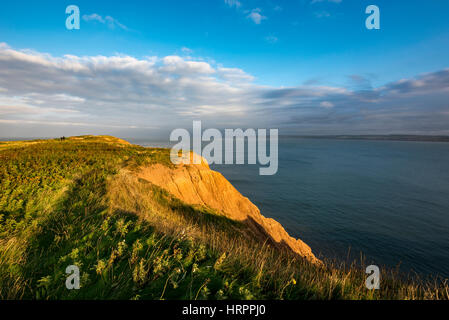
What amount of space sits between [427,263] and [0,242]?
44.0 m

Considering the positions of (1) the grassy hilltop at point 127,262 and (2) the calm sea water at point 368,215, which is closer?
(1) the grassy hilltop at point 127,262

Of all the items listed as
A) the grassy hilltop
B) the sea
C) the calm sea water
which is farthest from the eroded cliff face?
the grassy hilltop

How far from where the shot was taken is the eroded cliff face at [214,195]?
18.4 m

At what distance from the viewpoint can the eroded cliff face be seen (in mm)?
18422

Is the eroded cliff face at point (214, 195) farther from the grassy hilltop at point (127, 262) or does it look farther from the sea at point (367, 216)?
the grassy hilltop at point (127, 262)

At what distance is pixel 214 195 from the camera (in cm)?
2391

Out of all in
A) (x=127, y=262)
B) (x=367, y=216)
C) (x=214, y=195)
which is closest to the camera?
(x=127, y=262)

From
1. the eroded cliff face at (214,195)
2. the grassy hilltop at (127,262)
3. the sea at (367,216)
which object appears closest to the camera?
the grassy hilltop at (127,262)

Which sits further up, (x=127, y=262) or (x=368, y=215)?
(x=127, y=262)

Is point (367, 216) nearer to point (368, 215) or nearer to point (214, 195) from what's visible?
point (368, 215)

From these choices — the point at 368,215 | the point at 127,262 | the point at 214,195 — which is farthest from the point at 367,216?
the point at 127,262

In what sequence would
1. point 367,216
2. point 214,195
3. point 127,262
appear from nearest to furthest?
point 127,262 → point 214,195 → point 367,216

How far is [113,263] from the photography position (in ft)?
14.4

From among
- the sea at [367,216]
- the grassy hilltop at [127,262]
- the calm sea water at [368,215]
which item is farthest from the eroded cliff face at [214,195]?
the grassy hilltop at [127,262]
